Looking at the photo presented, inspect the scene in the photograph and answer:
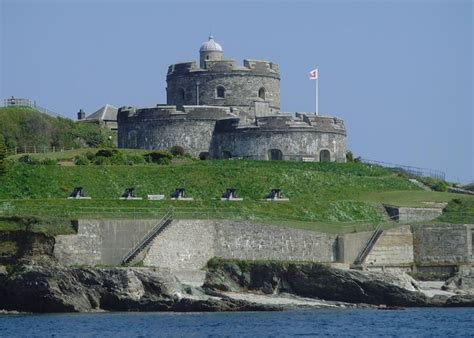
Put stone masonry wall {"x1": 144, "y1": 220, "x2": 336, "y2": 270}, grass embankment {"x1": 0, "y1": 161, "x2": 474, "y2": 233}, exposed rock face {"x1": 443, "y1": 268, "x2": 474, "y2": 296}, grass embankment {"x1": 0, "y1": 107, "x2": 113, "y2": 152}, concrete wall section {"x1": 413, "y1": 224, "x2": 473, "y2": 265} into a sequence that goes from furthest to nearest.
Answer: grass embankment {"x1": 0, "y1": 107, "x2": 113, "y2": 152}
concrete wall section {"x1": 413, "y1": 224, "x2": 473, "y2": 265}
exposed rock face {"x1": 443, "y1": 268, "x2": 474, "y2": 296}
grass embankment {"x1": 0, "y1": 161, "x2": 474, "y2": 233}
stone masonry wall {"x1": 144, "y1": 220, "x2": 336, "y2": 270}

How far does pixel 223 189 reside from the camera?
8225cm

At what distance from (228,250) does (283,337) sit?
15674mm

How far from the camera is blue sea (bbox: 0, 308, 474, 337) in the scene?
59062 mm

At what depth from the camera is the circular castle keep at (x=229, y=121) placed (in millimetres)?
93125

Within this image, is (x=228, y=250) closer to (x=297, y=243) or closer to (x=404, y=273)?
(x=297, y=243)

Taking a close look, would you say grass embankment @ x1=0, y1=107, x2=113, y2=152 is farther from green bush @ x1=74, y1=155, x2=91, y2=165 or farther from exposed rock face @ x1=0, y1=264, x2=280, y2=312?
exposed rock face @ x1=0, y1=264, x2=280, y2=312

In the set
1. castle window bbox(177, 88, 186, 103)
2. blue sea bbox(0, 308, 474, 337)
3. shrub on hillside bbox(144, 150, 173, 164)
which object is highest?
castle window bbox(177, 88, 186, 103)

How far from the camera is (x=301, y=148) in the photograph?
306 feet

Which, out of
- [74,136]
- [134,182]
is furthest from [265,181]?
[74,136]

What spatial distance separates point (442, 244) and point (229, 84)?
23.7 m

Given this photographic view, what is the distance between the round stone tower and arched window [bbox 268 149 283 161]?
4.11 meters

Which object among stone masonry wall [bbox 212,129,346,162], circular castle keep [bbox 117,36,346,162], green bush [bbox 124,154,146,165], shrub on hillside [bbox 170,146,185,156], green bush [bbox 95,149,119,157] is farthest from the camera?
shrub on hillside [bbox 170,146,185,156]

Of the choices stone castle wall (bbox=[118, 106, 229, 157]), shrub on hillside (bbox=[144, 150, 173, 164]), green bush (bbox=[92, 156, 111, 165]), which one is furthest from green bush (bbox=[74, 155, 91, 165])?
stone castle wall (bbox=[118, 106, 229, 157])

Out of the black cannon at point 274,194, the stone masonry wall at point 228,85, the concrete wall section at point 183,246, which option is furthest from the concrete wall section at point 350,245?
the stone masonry wall at point 228,85
